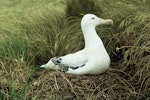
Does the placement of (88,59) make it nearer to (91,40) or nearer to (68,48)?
(91,40)

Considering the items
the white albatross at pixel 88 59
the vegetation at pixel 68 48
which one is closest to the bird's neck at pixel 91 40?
the white albatross at pixel 88 59

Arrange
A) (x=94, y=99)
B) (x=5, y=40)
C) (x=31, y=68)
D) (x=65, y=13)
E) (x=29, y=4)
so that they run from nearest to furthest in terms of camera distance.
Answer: (x=94, y=99) < (x=31, y=68) < (x=5, y=40) < (x=65, y=13) < (x=29, y=4)

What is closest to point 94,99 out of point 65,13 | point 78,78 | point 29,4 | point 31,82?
point 78,78

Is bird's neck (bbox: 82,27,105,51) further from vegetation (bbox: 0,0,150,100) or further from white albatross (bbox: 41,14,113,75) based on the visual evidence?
vegetation (bbox: 0,0,150,100)

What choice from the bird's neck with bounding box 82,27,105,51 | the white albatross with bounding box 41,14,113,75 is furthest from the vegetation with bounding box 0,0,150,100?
the bird's neck with bounding box 82,27,105,51

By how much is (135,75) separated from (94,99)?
43 centimetres

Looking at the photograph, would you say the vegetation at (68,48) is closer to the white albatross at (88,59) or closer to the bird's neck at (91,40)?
the white albatross at (88,59)

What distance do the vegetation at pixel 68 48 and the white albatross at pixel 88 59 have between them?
0.06 meters

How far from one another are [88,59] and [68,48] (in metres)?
0.51

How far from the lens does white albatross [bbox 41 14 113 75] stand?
404 cm

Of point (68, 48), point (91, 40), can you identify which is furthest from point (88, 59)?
point (68, 48)

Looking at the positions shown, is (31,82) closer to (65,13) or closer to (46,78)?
(46,78)

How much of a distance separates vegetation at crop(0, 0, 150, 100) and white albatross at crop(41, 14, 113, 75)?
59 millimetres

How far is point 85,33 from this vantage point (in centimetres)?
416
